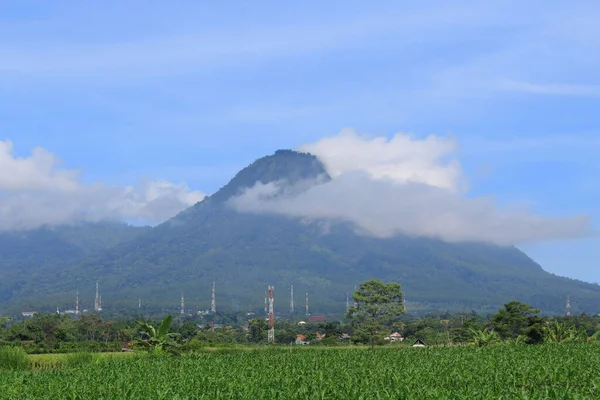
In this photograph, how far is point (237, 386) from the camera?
928 inches

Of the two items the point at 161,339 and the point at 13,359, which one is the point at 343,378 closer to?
the point at 161,339

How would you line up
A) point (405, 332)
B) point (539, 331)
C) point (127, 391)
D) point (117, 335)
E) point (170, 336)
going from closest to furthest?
point (127, 391) → point (170, 336) → point (539, 331) → point (117, 335) → point (405, 332)

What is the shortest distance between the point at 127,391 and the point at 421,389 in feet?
31.6

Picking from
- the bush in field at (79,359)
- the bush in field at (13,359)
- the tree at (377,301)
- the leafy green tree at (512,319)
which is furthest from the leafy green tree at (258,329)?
the bush in field at (79,359)

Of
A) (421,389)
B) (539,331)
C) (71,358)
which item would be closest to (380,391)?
(421,389)

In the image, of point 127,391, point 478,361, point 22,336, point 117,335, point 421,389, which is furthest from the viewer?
point 117,335

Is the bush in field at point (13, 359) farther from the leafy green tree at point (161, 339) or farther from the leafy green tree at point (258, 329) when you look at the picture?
the leafy green tree at point (258, 329)

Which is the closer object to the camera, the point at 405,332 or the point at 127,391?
the point at 127,391

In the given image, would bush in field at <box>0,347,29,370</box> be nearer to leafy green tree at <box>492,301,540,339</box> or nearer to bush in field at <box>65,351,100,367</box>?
bush in field at <box>65,351,100,367</box>

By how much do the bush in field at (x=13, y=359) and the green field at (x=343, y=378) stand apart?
12288 millimetres

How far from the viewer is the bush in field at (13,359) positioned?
43.3 m

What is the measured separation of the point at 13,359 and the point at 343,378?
27.2m

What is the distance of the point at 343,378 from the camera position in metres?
25.0

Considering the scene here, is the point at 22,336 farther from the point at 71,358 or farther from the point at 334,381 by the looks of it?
the point at 334,381
